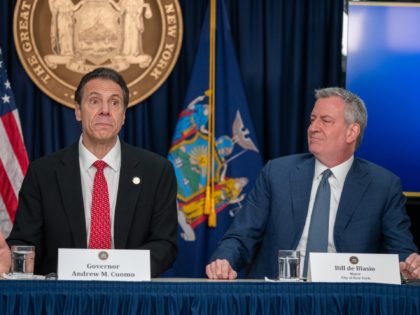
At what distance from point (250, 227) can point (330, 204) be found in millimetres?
385

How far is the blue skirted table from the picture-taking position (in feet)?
8.77

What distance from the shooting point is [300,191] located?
12.5ft

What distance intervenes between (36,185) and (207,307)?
1.23 m

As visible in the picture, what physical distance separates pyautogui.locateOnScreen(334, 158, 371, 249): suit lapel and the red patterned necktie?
1030mm

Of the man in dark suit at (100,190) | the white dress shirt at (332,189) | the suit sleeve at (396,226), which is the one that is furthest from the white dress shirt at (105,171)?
the suit sleeve at (396,226)

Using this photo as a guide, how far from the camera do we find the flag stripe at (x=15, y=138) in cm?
517

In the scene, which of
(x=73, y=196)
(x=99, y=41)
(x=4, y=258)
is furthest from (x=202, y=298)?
(x=99, y=41)

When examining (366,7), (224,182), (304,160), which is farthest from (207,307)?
(366,7)

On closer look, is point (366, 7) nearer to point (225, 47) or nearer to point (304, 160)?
point (225, 47)

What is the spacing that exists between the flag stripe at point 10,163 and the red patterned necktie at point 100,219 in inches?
67.0

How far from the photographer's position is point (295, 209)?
3770 millimetres

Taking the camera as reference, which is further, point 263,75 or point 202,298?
point 263,75

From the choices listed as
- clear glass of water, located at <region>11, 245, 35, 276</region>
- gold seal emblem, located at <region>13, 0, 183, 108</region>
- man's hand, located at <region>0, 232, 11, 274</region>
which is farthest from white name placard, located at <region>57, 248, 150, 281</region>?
gold seal emblem, located at <region>13, 0, 183, 108</region>

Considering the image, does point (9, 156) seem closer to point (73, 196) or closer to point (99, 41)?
point (99, 41)
